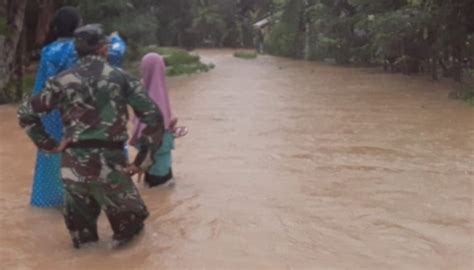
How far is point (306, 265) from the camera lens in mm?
4633

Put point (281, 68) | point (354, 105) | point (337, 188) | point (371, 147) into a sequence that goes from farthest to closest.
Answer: point (281, 68)
point (354, 105)
point (371, 147)
point (337, 188)

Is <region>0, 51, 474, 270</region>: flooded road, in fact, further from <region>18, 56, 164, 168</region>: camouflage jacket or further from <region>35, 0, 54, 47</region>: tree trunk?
<region>35, 0, 54, 47</region>: tree trunk

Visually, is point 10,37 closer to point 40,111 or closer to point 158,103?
point 158,103

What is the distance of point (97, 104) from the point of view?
450 cm

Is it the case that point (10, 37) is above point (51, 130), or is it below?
above

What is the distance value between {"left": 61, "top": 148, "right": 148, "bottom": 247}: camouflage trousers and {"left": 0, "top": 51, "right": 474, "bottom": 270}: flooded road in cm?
20

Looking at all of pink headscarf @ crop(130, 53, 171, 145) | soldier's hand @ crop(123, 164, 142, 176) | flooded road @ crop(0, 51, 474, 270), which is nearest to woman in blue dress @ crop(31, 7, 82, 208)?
flooded road @ crop(0, 51, 474, 270)

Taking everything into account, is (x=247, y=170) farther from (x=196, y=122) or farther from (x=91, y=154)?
(x=196, y=122)

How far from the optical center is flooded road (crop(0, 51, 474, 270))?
4.83m

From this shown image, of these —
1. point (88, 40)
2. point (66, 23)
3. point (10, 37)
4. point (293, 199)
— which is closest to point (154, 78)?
point (66, 23)

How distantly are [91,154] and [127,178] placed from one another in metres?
0.29

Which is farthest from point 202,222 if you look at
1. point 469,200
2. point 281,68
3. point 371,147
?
point 281,68

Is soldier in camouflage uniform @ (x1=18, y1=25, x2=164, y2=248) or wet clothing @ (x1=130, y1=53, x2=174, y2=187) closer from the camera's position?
soldier in camouflage uniform @ (x1=18, y1=25, x2=164, y2=248)

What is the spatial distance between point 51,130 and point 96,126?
1277mm
